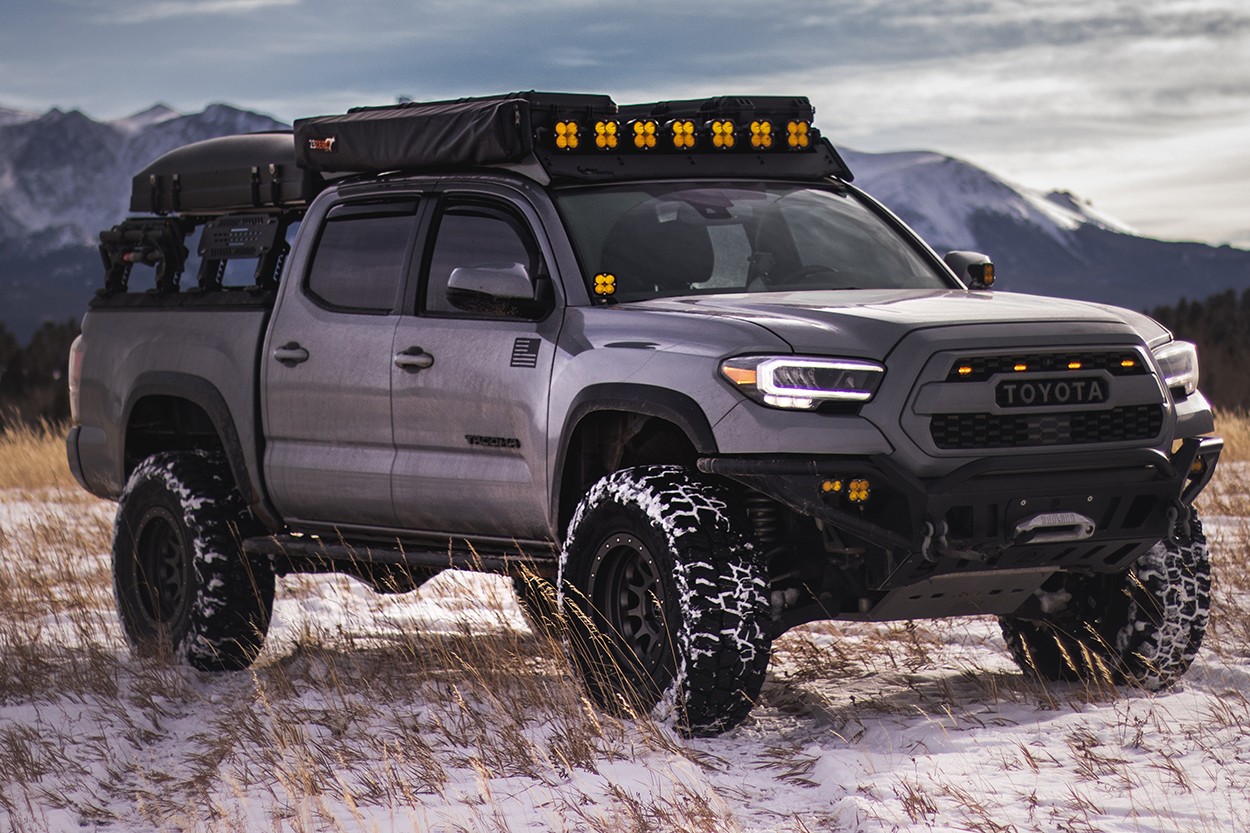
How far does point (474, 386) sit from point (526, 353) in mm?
305

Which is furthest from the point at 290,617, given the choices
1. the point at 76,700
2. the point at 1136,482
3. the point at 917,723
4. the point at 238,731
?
the point at 1136,482

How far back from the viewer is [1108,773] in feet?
16.0

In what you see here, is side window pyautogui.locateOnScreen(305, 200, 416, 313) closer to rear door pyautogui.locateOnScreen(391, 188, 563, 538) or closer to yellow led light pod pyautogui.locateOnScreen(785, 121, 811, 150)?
rear door pyautogui.locateOnScreen(391, 188, 563, 538)

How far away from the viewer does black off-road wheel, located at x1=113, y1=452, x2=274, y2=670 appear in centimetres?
749

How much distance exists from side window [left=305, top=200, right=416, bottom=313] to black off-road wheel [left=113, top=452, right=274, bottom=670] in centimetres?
119

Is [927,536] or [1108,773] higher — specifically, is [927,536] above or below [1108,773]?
above

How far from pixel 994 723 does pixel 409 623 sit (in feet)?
11.9

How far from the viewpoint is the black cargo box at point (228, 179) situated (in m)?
7.69

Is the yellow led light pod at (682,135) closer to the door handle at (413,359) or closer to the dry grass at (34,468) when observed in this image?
the door handle at (413,359)

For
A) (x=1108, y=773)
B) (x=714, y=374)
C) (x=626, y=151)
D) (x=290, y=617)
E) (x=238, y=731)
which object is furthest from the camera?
(x=290, y=617)

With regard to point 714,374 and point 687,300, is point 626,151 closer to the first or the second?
point 687,300

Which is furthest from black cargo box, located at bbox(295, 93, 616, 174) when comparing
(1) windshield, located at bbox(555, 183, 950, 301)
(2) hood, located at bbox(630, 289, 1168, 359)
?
(2) hood, located at bbox(630, 289, 1168, 359)

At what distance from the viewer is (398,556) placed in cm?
665

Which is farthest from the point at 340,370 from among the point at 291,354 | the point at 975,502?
the point at 975,502
